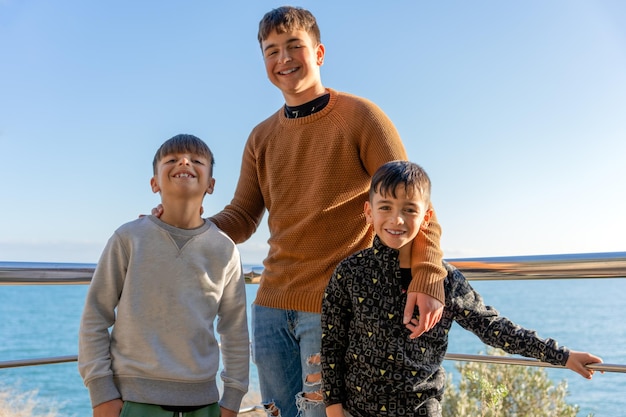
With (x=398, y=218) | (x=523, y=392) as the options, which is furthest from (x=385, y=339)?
(x=523, y=392)

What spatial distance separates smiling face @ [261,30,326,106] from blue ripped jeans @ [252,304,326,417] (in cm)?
Answer: 58

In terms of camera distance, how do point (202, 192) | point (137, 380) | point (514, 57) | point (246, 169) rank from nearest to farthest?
point (137, 380) < point (202, 192) < point (246, 169) < point (514, 57)

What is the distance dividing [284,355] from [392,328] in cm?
36

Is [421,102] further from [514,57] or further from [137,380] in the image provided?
[137,380]

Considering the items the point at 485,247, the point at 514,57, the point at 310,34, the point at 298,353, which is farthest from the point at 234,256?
the point at 485,247

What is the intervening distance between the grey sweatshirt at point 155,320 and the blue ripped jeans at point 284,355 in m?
0.14

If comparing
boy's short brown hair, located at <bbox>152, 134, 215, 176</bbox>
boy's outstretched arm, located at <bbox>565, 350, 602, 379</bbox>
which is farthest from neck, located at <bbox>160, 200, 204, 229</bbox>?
boy's outstretched arm, located at <bbox>565, 350, 602, 379</bbox>

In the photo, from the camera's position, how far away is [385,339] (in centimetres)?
140

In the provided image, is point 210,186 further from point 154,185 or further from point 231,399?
point 231,399

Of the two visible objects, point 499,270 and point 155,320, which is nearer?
point 155,320

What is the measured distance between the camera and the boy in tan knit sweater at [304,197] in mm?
1585

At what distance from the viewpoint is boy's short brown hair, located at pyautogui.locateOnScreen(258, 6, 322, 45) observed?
167 cm

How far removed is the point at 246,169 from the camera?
1.89 meters

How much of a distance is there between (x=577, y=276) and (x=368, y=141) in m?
0.71
